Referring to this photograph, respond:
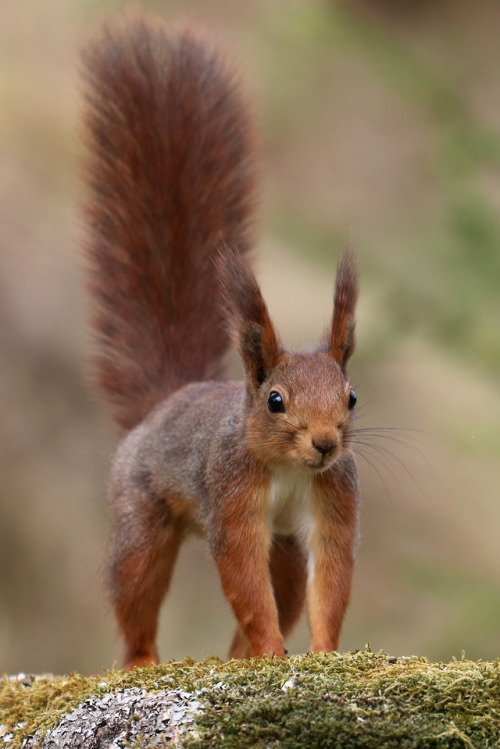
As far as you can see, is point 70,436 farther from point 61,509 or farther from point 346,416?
point 346,416

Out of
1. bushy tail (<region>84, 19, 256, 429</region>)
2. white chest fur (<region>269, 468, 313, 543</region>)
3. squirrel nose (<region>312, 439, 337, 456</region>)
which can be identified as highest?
bushy tail (<region>84, 19, 256, 429</region>)

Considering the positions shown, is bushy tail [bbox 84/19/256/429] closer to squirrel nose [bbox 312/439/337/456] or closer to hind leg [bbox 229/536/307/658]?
hind leg [bbox 229/536/307/658]

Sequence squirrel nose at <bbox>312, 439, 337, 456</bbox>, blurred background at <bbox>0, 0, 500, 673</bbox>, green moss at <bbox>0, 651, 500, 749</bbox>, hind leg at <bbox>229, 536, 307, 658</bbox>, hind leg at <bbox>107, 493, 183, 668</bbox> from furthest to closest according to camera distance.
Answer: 1. blurred background at <bbox>0, 0, 500, 673</bbox>
2. hind leg at <bbox>107, 493, 183, 668</bbox>
3. hind leg at <bbox>229, 536, 307, 658</bbox>
4. squirrel nose at <bbox>312, 439, 337, 456</bbox>
5. green moss at <bbox>0, 651, 500, 749</bbox>

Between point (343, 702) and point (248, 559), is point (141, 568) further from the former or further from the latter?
point (343, 702)

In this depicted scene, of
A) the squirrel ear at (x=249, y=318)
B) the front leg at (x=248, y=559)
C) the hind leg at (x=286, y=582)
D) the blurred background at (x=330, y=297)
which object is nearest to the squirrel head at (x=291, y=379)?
the squirrel ear at (x=249, y=318)

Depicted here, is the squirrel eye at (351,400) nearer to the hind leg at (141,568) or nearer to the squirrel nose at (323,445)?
the squirrel nose at (323,445)

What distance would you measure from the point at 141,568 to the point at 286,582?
0.39 meters

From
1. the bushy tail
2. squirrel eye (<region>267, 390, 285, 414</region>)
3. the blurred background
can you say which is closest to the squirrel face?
squirrel eye (<region>267, 390, 285, 414</region>)

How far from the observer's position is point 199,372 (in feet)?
10.4

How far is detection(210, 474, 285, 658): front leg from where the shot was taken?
7.25 ft

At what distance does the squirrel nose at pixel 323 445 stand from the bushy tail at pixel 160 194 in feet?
3.72

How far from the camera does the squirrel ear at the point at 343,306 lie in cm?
229

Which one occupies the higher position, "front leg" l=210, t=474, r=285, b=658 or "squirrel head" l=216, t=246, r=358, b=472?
"squirrel head" l=216, t=246, r=358, b=472

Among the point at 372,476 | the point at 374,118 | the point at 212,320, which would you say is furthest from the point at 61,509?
the point at 374,118
